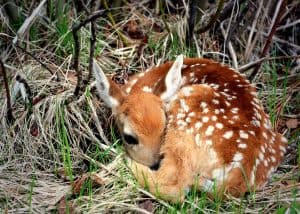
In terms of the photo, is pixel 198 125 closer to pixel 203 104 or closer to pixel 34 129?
pixel 203 104

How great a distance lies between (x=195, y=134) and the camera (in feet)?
15.2

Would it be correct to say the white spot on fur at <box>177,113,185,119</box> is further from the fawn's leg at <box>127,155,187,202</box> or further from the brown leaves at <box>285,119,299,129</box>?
the brown leaves at <box>285,119,299,129</box>

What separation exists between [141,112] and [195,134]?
0.45 metres

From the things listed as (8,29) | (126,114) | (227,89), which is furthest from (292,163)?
(8,29)

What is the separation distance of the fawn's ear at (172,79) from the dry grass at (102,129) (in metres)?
0.54

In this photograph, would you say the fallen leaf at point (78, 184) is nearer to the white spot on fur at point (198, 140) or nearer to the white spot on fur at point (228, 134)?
the white spot on fur at point (198, 140)

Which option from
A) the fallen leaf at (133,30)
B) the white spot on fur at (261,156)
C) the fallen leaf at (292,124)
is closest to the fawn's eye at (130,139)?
the white spot on fur at (261,156)

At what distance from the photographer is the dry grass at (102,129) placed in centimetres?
457

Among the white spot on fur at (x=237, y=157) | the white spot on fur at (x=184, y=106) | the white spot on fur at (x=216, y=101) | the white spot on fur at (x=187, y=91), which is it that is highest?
the white spot on fur at (x=187, y=91)

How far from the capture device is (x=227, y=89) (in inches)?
198

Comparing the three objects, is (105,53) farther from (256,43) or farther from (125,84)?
(256,43)

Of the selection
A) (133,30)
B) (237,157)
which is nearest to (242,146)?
(237,157)

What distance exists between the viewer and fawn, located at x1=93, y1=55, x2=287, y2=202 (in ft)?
14.7

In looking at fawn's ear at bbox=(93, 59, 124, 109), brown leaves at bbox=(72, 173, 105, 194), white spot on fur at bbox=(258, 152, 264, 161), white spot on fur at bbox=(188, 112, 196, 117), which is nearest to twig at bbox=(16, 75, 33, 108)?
fawn's ear at bbox=(93, 59, 124, 109)
